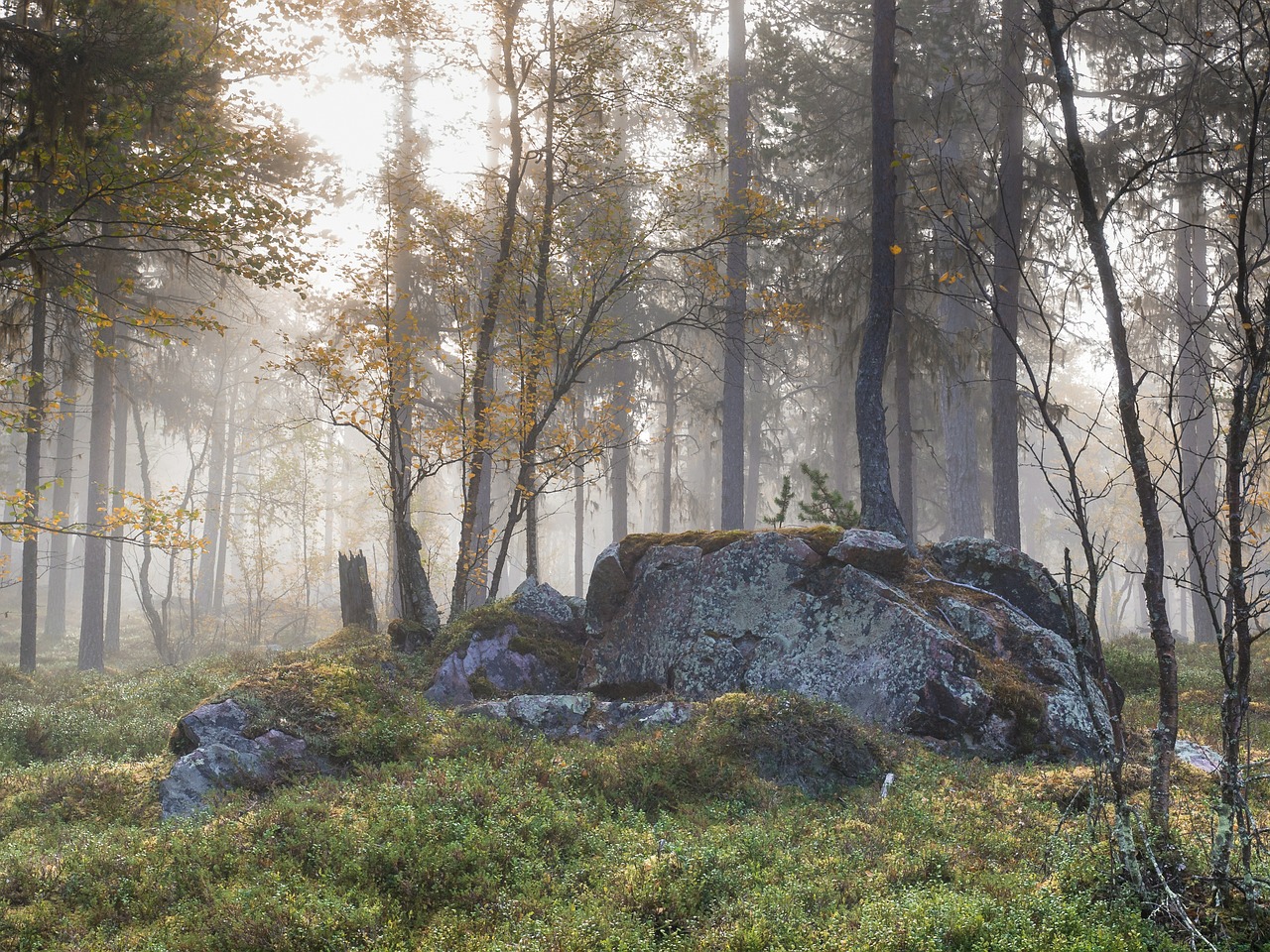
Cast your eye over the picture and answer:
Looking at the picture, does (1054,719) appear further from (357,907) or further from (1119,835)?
(357,907)

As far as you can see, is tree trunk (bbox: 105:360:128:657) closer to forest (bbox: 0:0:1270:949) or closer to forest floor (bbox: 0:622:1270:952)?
forest (bbox: 0:0:1270:949)

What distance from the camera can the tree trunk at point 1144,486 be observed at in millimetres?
4418

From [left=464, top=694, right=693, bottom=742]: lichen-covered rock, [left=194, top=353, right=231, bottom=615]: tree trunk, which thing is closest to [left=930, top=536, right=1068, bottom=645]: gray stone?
[left=464, top=694, right=693, bottom=742]: lichen-covered rock

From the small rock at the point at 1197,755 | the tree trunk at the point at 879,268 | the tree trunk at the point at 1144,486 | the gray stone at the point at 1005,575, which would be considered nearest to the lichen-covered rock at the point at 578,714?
the gray stone at the point at 1005,575

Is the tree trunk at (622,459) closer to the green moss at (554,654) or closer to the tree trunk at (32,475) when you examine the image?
the tree trunk at (32,475)

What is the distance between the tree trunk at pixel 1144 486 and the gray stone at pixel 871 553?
546 cm

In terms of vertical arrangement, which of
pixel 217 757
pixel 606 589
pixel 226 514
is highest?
pixel 226 514

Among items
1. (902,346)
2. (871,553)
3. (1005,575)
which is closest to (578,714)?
(871,553)

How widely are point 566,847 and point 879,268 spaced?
9.96m

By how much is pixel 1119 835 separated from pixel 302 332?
133 feet

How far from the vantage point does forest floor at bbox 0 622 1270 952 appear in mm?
4324

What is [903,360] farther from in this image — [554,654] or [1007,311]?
[554,654]

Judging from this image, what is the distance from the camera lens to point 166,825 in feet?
20.4

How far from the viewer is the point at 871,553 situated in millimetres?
10164
